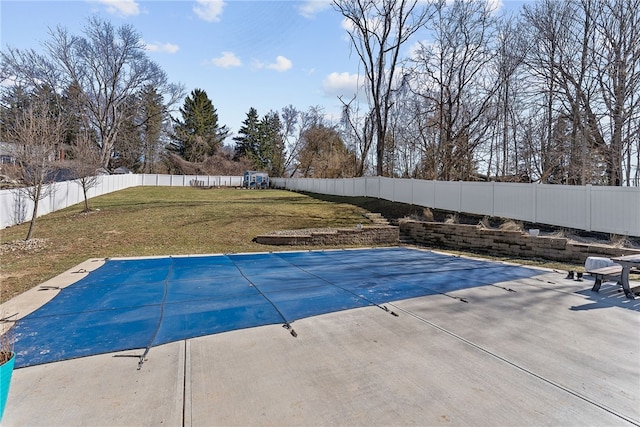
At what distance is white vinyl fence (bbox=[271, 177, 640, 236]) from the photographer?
8.52 meters

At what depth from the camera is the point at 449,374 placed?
9.17 feet

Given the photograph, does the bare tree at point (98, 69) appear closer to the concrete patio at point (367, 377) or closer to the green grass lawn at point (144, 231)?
the green grass lawn at point (144, 231)

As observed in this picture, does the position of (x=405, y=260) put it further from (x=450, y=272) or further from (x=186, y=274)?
(x=186, y=274)

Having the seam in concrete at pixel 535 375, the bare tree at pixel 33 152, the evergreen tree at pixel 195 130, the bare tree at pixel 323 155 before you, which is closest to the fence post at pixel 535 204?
the seam in concrete at pixel 535 375

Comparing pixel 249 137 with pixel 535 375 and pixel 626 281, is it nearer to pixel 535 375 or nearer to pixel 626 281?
pixel 626 281

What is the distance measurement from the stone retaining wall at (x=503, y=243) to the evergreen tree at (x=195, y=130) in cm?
3937

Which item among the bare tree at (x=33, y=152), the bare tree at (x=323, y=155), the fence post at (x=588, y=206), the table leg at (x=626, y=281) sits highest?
the bare tree at (x=323, y=155)

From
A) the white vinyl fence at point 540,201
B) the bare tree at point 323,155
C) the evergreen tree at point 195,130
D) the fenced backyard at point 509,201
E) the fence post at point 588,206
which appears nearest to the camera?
the white vinyl fence at point 540,201

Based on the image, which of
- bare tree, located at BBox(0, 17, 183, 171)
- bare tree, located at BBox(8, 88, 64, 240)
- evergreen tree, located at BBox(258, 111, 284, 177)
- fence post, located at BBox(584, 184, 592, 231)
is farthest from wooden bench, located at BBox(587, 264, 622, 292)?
evergreen tree, located at BBox(258, 111, 284, 177)

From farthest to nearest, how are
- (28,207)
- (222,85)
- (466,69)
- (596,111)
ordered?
(466,69) → (222,85) → (596,111) → (28,207)

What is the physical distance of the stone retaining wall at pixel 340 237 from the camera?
1027cm

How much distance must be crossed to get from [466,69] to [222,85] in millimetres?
12133

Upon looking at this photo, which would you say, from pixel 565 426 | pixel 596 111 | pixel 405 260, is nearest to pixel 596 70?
pixel 596 111

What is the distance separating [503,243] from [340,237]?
466 centimetres
